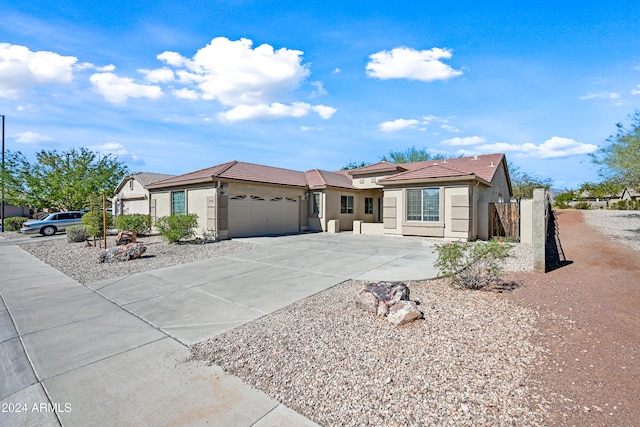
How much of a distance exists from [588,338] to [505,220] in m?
12.4

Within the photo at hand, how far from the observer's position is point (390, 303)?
16.3 feet

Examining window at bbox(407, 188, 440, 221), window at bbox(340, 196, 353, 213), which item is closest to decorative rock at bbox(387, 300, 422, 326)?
window at bbox(407, 188, 440, 221)

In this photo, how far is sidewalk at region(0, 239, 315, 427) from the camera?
2.81m

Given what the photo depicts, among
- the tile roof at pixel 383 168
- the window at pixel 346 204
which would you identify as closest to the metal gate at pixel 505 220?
the tile roof at pixel 383 168

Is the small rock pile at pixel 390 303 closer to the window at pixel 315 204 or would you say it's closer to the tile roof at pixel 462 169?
the tile roof at pixel 462 169

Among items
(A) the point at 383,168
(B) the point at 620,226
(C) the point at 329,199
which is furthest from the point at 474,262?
(B) the point at 620,226

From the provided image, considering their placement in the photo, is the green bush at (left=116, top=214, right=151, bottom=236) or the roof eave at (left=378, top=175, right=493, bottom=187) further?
the green bush at (left=116, top=214, right=151, bottom=236)

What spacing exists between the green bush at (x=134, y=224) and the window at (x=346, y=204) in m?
12.2

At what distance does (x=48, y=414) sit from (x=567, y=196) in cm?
Answer: 5146

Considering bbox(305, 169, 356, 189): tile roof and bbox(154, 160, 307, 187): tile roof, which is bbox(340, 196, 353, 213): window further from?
bbox(154, 160, 307, 187): tile roof

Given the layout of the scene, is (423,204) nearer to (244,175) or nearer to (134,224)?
(244,175)

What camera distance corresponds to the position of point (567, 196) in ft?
131

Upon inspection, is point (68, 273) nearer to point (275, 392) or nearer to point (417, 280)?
point (275, 392)

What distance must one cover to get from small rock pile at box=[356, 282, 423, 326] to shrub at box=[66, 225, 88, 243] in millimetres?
16126
